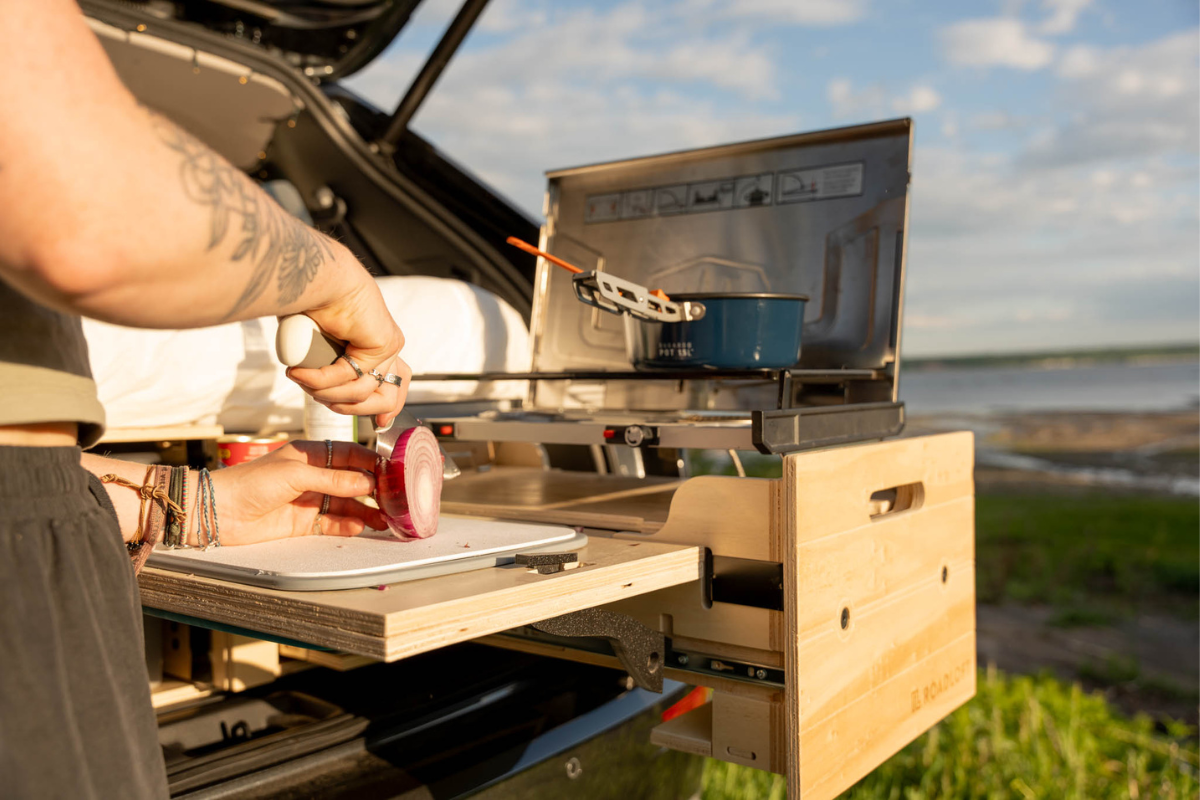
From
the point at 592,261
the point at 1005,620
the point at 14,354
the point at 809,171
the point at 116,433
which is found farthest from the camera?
the point at 1005,620

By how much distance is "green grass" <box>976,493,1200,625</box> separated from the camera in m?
8.09

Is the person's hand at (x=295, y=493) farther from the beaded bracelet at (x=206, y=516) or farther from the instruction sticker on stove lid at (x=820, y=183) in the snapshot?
the instruction sticker on stove lid at (x=820, y=183)

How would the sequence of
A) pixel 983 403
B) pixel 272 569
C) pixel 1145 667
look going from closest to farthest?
pixel 272 569 → pixel 1145 667 → pixel 983 403

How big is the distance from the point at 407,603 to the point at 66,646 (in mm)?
229

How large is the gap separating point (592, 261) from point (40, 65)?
1472 mm

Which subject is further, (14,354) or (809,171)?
A: (809,171)

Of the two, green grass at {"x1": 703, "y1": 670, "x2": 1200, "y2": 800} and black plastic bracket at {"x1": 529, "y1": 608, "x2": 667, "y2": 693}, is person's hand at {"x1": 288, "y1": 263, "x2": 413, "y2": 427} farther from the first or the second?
green grass at {"x1": 703, "y1": 670, "x2": 1200, "y2": 800}

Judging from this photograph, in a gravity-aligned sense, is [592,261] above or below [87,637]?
above

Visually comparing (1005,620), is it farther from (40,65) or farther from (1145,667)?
(40,65)

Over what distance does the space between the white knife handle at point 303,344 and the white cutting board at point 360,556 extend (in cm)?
18

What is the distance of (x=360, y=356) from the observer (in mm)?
800

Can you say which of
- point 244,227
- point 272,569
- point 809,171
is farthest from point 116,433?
point 809,171

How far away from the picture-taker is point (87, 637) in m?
0.63

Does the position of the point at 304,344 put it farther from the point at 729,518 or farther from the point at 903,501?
the point at 903,501
